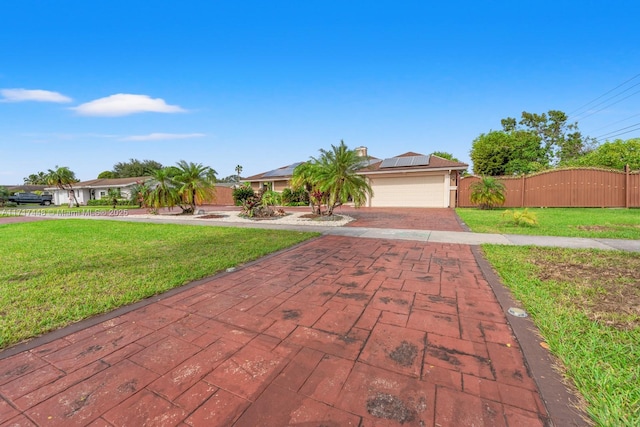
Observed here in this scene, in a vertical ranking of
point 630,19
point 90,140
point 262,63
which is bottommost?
point 90,140

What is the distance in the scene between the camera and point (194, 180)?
13914 mm

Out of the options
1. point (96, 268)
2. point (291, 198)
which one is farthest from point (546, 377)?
point (291, 198)

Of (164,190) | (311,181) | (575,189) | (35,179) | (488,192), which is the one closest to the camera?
(311,181)

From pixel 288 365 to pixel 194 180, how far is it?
45.2 feet

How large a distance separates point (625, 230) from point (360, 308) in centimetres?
922

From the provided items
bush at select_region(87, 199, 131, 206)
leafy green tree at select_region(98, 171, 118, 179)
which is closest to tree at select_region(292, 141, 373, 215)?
bush at select_region(87, 199, 131, 206)

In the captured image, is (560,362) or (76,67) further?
(76,67)

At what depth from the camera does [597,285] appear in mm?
3533

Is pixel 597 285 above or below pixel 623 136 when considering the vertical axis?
below

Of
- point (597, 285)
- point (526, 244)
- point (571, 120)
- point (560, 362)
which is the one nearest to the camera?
Answer: point (560, 362)

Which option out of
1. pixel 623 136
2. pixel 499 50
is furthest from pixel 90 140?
pixel 623 136

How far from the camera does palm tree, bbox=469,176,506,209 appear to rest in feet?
46.8

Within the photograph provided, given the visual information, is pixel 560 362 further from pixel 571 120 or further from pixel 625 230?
pixel 571 120

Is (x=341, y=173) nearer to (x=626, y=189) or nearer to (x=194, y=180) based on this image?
(x=194, y=180)
